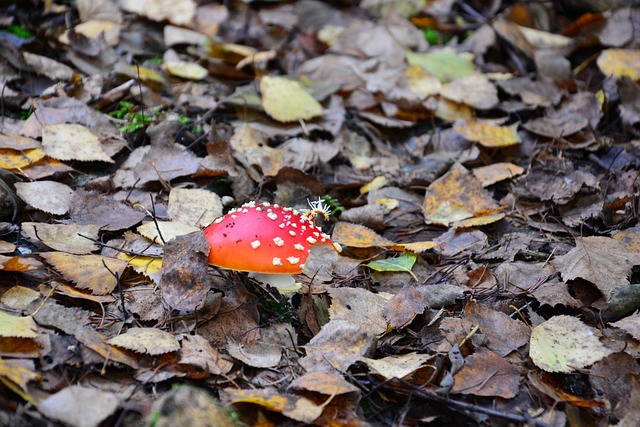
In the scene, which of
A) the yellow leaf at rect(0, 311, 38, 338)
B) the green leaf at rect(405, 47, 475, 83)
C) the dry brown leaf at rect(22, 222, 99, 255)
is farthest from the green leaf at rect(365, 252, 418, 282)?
the green leaf at rect(405, 47, 475, 83)

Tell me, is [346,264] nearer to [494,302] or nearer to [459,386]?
[494,302]

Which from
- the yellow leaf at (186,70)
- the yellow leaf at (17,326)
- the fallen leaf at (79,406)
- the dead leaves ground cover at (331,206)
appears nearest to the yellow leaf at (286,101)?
the dead leaves ground cover at (331,206)

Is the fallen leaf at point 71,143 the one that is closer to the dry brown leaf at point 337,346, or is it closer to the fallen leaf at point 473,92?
the dry brown leaf at point 337,346

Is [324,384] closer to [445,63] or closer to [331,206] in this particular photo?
[331,206]

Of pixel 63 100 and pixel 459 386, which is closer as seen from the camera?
pixel 459 386

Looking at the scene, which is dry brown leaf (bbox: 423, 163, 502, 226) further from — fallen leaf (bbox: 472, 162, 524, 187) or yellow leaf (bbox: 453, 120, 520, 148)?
yellow leaf (bbox: 453, 120, 520, 148)

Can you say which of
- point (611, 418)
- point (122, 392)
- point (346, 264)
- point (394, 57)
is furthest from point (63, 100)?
point (611, 418)
